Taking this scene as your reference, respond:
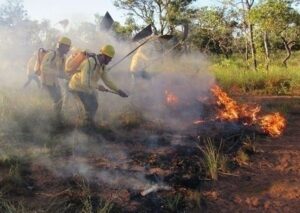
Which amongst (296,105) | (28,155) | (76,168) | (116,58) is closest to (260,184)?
(76,168)

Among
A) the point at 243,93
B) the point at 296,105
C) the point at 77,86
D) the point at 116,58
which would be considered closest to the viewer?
the point at 77,86

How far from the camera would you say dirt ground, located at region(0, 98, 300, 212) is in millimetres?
5031

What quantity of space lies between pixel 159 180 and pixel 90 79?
84.2 inches

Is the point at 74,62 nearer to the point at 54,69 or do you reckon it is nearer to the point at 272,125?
the point at 54,69

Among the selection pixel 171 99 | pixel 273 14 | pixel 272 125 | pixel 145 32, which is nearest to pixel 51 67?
pixel 171 99

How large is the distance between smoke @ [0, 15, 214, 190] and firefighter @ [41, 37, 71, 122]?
0.90 feet

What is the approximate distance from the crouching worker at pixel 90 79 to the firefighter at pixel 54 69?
2.70 ft

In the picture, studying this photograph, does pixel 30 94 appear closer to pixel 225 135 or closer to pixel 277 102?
pixel 225 135

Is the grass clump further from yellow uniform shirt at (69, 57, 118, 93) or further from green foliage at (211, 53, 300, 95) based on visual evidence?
green foliage at (211, 53, 300, 95)

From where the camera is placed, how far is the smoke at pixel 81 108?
608 centimetres

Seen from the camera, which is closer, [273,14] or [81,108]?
[81,108]

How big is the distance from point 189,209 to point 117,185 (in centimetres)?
100

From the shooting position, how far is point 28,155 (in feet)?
20.5

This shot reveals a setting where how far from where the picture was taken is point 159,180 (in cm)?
562
